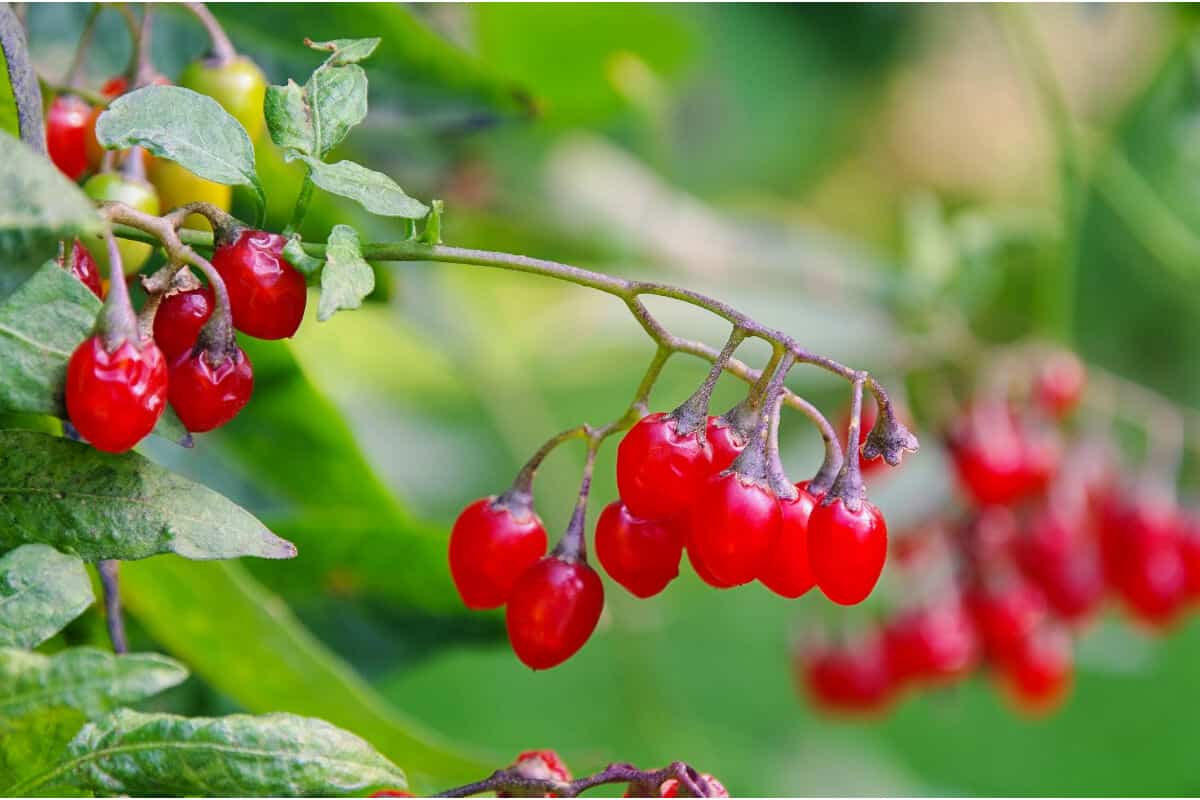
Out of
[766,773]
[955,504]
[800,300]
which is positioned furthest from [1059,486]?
[766,773]

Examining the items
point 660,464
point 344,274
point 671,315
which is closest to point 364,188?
point 344,274

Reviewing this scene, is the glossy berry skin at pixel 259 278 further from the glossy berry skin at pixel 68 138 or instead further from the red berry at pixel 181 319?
the glossy berry skin at pixel 68 138

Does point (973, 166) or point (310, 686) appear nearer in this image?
point (310, 686)

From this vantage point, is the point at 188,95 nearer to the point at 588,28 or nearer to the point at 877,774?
the point at 588,28

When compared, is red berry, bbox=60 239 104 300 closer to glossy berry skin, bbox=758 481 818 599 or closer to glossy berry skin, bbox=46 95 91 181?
glossy berry skin, bbox=46 95 91 181

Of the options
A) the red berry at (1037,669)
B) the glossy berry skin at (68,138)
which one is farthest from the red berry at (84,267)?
the red berry at (1037,669)

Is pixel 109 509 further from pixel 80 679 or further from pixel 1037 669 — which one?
pixel 1037 669

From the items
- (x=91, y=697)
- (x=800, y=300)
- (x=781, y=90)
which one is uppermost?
(x=781, y=90)
